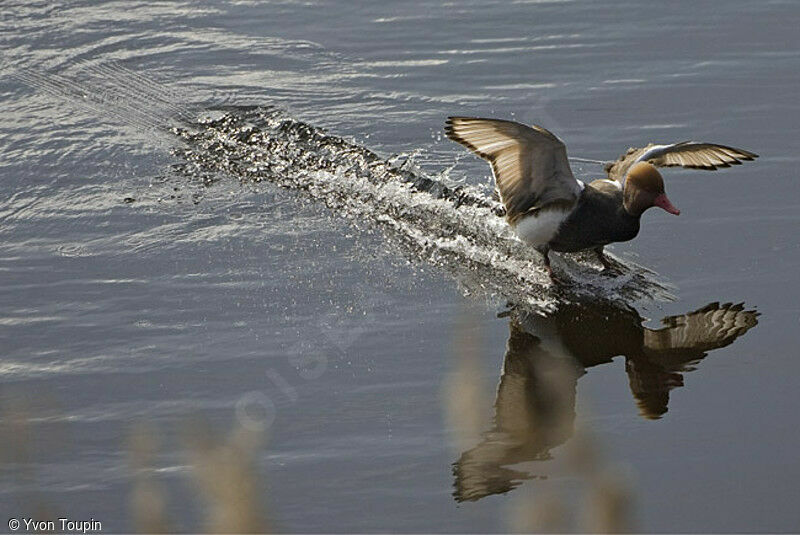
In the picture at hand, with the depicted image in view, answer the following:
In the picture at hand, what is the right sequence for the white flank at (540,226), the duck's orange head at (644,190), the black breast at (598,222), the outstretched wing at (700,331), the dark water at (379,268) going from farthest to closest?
the white flank at (540,226) < the black breast at (598,222) < the duck's orange head at (644,190) < the outstretched wing at (700,331) < the dark water at (379,268)

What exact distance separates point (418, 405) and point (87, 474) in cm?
142

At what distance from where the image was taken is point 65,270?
6.87m

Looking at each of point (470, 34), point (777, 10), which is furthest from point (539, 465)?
point (777, 10)

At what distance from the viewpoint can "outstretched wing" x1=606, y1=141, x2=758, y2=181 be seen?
670cm

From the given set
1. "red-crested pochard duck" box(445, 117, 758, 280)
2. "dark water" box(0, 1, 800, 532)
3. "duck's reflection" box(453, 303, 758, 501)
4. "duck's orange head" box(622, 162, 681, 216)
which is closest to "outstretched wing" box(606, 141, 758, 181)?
"red-crested pochard duck" box(445, 117, 758, 280)

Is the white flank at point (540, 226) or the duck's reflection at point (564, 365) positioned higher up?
the white flank at point (540, 226)

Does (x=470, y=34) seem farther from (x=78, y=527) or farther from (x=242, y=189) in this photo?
(x=78, y=527)

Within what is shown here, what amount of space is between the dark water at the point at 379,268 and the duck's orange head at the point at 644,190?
43cm

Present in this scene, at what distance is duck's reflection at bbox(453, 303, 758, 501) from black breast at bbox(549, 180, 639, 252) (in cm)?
37

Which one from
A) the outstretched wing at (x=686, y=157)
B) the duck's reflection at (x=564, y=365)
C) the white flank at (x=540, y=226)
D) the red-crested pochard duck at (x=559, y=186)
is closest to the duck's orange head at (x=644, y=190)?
the red-crested pochard duck at (x=559, y=186)

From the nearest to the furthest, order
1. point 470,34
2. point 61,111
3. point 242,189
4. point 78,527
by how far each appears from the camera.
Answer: point 78,527 → point 242,189 → point 61,111 → point 470,34

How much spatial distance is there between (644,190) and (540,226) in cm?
60

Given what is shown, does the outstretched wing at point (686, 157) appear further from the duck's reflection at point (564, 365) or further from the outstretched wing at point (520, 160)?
the duck's reflection at point (564, 365)

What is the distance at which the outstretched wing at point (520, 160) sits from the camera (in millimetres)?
6438
